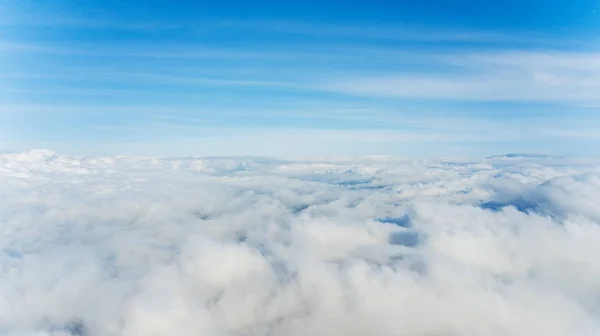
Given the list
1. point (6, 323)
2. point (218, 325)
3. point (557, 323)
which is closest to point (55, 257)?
point (6, 323)

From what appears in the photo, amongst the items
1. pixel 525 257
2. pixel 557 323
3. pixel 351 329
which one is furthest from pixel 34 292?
pixel 525 257

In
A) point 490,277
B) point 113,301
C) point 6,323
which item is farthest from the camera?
point 490,277

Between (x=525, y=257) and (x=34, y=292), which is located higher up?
(x=525, y=257)

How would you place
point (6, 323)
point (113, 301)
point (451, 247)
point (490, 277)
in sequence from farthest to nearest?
point (451, 247)
point (490, 277)
point (113, 301)
point (6, 323)

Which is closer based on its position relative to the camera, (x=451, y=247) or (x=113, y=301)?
(x=113, y=301)

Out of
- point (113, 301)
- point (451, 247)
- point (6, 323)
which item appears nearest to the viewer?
point (6, 323)

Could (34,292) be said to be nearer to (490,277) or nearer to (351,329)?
(351,329)

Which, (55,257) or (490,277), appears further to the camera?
(55,257)

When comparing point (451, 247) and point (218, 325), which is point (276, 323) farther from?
point (451, 247)

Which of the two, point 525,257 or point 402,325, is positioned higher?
point 525,257
